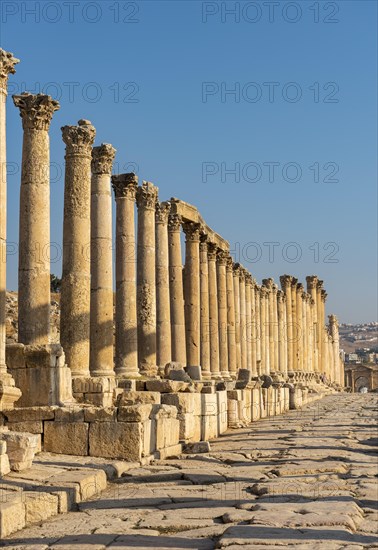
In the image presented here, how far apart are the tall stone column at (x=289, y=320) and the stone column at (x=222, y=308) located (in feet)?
72.2

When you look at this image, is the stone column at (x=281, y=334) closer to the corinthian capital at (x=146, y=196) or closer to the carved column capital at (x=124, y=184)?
the corinthian capital at (x=146, y=196)

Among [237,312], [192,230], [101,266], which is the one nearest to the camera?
[101,266]

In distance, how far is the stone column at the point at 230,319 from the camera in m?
39.9

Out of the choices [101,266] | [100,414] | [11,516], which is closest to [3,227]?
[100,414]

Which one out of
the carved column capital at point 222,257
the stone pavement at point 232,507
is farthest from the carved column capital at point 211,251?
the stone pavement at point 232,507

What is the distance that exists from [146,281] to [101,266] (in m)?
5.01

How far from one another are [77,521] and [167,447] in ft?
21.8

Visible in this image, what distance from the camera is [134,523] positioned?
8.79 m

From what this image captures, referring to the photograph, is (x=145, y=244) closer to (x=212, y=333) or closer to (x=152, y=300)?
(x=152, y=300)

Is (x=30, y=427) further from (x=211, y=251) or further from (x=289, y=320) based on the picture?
(x=289, y=320)

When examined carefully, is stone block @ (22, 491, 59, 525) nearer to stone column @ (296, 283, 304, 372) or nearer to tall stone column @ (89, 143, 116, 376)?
tall stone column @ (89, 143, 116, 376)

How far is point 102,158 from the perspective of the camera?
21406mm

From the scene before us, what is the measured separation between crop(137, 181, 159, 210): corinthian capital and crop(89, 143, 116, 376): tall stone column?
4.61 metres

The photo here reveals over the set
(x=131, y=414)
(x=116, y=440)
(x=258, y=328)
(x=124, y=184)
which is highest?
(x=124, y=184)
